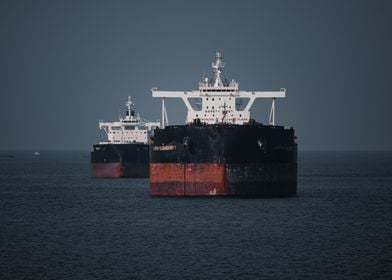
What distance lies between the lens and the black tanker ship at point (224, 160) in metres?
53.5

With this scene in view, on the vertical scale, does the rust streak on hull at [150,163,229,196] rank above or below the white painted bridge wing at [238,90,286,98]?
below

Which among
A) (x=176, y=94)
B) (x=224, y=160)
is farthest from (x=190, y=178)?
(x=176, y=94)

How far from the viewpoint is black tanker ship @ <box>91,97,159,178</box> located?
88.2 meters

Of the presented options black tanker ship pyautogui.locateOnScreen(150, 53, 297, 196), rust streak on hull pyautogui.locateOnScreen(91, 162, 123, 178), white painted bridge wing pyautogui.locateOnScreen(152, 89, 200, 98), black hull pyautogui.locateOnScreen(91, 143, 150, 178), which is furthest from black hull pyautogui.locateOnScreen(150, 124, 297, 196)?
rust streak on hull pyautogui.locateOnScreen(91, 162, 123, 178)

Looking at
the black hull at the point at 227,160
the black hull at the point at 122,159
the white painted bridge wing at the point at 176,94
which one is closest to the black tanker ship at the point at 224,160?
the black hull at the point at 227,160

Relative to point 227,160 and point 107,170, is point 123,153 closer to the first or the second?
point 107,170

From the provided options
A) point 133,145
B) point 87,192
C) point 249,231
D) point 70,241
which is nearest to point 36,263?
point 70,241

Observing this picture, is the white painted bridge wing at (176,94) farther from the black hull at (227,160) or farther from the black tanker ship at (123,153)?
the black tanker ship at (123,153)

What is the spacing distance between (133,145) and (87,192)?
17196mm

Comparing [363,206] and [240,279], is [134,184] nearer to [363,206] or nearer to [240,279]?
[363,206]

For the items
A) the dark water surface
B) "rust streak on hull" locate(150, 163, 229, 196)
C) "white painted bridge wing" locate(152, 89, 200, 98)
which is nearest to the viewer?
the dark water surface

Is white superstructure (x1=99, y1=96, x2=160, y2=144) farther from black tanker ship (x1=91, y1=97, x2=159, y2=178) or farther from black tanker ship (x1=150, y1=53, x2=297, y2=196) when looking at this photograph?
black tanker ship (x1=150, y1=53, x2=297, y2=196)

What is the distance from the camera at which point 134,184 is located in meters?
79.1

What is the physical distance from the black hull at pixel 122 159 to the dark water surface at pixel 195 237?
22.2 meters
